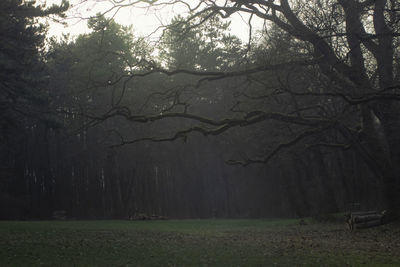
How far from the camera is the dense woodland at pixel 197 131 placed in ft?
51.7

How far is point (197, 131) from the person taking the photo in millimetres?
22016

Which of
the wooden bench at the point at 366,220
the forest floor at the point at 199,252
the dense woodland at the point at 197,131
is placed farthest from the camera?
the wooden bench at the point at 366,220

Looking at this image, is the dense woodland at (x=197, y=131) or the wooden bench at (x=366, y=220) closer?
the dense woodland at (x=197, y=131)

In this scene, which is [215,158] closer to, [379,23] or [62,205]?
[62,205]

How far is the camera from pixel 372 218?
18375mm

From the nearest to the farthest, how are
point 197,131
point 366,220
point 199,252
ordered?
point 199,252
point 366,220
point 197,131

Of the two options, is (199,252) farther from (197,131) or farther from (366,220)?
(197,131)

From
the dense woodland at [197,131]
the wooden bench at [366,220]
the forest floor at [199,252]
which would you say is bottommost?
the forest floor at [199,252]

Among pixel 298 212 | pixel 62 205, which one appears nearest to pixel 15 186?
pixel 62 205

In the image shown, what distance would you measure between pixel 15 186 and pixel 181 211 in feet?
54.0

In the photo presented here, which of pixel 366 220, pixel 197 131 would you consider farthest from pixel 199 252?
pixel 197 131

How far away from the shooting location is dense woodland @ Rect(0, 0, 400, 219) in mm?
15758

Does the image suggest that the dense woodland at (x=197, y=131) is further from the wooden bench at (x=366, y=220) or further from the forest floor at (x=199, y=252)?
the forest floor at (x=199, y=252)

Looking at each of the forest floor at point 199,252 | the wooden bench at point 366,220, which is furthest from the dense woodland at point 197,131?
the forest floor at point 199,252
